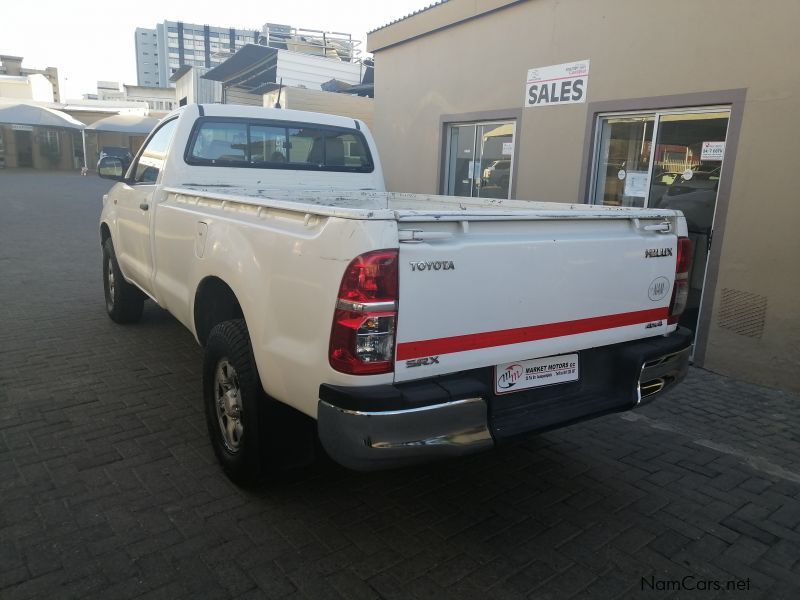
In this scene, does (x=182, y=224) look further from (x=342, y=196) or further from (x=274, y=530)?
(x=274, y=530)

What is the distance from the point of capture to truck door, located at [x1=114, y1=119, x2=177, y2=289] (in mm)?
4637

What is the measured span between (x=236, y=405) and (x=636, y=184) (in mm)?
4688

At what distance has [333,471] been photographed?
11.1 feet

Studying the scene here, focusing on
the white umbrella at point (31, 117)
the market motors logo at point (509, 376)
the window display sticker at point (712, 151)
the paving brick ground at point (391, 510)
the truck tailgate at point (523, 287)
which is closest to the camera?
the truck tailgate at point (523, 287)

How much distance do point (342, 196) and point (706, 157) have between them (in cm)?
324

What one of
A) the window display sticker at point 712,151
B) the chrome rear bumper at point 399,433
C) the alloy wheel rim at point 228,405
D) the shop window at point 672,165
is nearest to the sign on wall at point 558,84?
the shop window at point 672,165

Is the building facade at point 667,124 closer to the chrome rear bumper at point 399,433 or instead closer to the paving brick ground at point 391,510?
the paving brick ground at point 391,510

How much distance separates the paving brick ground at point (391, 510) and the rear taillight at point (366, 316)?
95 cm

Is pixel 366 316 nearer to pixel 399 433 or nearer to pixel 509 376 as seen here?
pixel 399 433

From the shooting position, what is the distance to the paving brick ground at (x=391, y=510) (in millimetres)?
2508

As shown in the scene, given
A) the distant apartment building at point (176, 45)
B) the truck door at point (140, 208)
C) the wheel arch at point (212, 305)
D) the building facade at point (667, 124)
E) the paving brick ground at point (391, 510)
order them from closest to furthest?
1. the paving brick ground at point (391, 510)
2. the wheel arch at point (212, 305)
3. the truck door at point (140, 208)
4. the building facade at point (667, 124)
5. the distant apartment building at point (176, 45)

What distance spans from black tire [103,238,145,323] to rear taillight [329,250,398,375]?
424 centimetres

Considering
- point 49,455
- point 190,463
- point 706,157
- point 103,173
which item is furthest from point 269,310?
point 706,157

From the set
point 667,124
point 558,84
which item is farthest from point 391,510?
point 558,84
